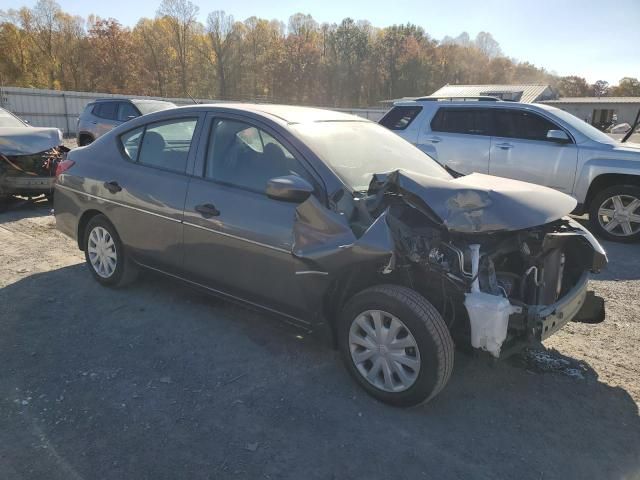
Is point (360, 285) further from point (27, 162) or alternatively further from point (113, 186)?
point (27, 162)

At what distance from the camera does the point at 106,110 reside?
12.6 metres

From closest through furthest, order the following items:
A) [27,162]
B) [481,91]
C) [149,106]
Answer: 1. [27,162]
2. [149,106]
3. [481,91]

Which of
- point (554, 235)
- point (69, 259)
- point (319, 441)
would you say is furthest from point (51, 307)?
point (554, 235)

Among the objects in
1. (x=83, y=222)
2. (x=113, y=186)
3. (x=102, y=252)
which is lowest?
(x=102, y=252)

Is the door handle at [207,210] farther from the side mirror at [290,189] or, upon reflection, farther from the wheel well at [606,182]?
the wheel well at [606,182]

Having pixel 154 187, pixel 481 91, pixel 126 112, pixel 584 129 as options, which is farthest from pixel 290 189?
pixel 481 91

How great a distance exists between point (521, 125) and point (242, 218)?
560 centimetres

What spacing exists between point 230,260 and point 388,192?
1.25 m

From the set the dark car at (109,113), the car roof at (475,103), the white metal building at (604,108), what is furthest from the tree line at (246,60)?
the car roof at (475,103)

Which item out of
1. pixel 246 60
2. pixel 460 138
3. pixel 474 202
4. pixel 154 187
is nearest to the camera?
pixel 474 202

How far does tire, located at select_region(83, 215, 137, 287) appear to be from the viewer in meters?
4.52

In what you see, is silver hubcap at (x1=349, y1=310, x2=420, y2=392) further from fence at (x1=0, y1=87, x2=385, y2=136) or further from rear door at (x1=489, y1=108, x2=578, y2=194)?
fence at (x1=0, y1=87, x2=385, y2=136)

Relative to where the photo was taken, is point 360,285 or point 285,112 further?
point 285,112

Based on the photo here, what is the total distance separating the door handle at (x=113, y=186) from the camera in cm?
433
